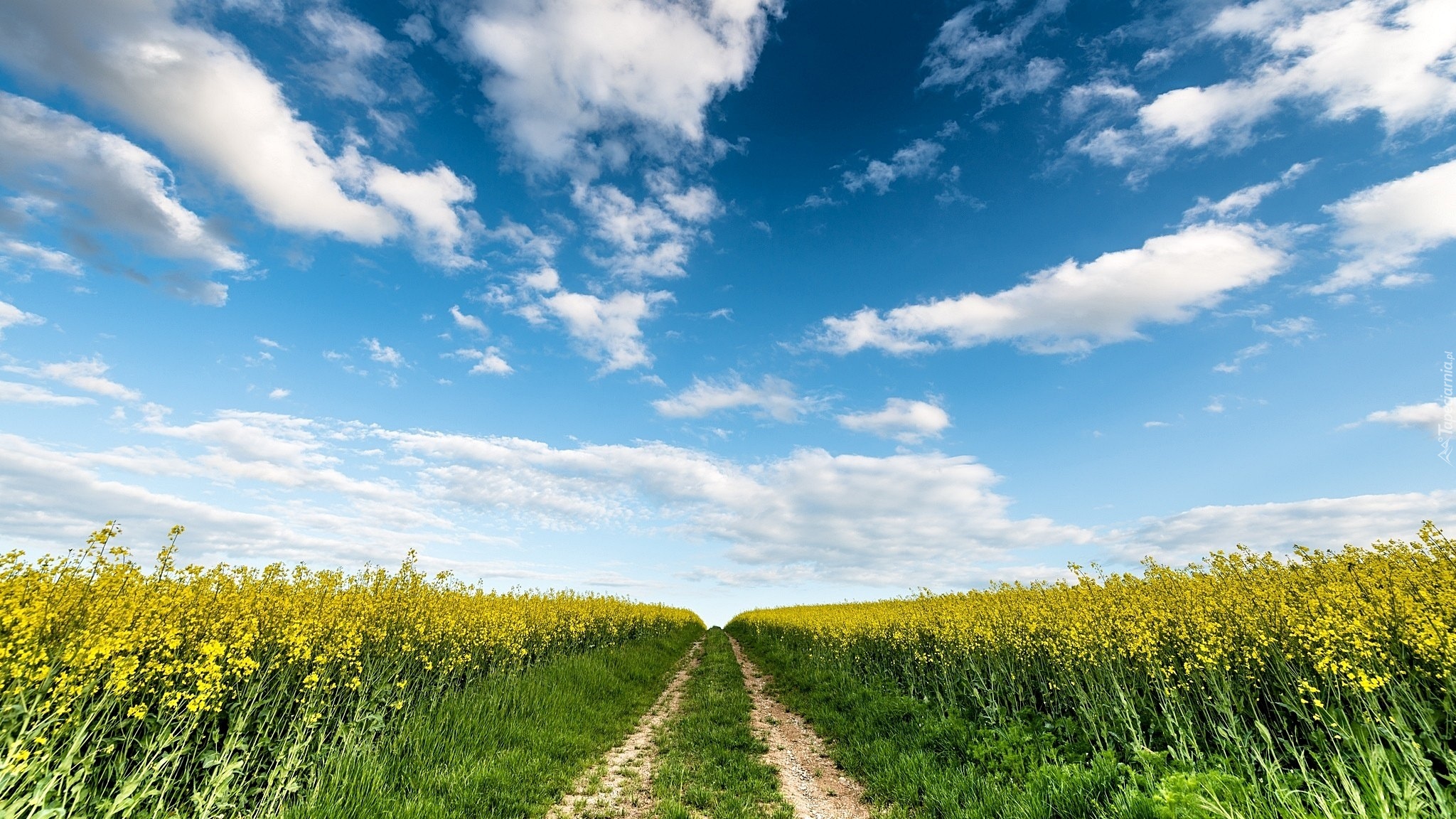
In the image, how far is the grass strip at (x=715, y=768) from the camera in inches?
305

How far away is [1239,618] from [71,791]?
13.7 m

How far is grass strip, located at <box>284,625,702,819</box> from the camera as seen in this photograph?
6.91 meters

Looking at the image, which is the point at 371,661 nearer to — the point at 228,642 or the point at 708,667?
the point at 228,642

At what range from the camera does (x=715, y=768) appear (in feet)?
30.8

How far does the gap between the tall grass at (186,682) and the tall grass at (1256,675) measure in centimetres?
998

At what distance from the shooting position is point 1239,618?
25.6 feet

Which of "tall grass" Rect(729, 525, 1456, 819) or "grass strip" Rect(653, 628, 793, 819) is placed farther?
"grass strip" Rect(653, 628, 793, 819)

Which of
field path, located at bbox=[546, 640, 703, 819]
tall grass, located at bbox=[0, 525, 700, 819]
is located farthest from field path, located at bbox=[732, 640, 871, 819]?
tall grass, located at bbox=[0, 525, 700, 819]

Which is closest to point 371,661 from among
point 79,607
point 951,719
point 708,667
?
point 79,607

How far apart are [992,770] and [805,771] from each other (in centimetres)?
314

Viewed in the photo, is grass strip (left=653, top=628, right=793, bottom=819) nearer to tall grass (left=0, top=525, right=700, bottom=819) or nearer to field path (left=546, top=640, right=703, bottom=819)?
field path (left=546, top=640, right=703, bottom=819)

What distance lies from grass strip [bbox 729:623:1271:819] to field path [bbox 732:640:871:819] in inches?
11.0

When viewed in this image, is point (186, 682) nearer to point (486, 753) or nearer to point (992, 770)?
point (486, 753)

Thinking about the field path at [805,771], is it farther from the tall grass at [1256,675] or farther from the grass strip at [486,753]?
the grass strip at [486,753]
